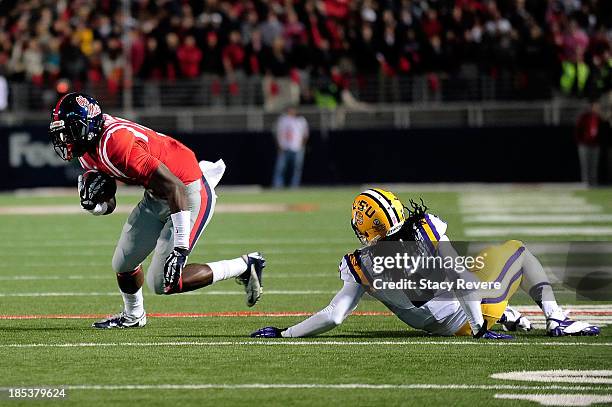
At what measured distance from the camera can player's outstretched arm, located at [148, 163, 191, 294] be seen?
24.6ft

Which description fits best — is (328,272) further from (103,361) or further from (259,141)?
(259,141)

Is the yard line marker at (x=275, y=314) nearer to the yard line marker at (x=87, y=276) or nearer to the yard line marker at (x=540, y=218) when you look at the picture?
the yard line marker at (x=87, y=276)

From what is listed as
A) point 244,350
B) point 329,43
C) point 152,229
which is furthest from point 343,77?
point 244,350

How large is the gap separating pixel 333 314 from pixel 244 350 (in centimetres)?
54

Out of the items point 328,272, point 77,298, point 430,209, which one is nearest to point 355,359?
point 77,298

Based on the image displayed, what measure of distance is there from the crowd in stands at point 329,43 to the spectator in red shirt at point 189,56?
0.02 m

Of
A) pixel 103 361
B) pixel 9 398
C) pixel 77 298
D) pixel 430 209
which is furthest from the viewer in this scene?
pixel 430 209

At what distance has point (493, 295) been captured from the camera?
7.40 m

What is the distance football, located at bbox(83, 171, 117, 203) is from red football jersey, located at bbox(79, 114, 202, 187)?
42mm

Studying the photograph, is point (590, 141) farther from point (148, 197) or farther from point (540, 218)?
point (148, 197)

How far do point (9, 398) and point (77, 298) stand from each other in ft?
14.0

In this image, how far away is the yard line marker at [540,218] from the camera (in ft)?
54.5

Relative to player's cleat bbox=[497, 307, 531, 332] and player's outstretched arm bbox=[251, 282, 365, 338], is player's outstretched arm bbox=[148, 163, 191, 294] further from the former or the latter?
player's cleat bbox=[497, 307, 531, 332]

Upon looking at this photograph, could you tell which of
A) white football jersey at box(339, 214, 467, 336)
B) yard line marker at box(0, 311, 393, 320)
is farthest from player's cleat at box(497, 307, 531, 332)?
yard line marker at box(0, 311, 393, 320)
